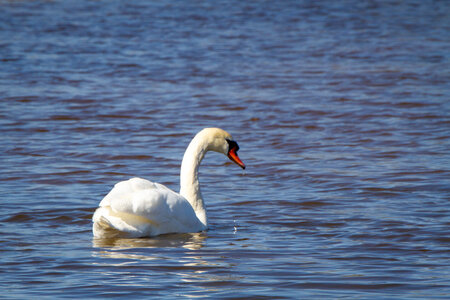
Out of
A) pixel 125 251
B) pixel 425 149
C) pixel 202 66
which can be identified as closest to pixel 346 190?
pixel 425 149

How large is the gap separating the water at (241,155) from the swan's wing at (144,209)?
120mm

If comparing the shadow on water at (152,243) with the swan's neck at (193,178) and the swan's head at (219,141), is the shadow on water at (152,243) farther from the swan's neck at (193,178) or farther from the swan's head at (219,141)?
the swan's head at (219,141)

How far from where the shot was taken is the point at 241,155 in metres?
10.1

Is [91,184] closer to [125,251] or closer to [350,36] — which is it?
[125,251]

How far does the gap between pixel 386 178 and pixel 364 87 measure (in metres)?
Answer: 5.86

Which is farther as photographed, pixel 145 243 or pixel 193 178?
pixel 193 178

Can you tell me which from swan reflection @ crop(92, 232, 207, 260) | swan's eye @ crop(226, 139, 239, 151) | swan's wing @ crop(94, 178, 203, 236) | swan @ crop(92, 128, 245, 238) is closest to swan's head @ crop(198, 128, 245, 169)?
swan's eye @ crop(226, 139, 239, 151)

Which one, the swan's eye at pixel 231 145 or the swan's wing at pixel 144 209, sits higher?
the swan's eye at pixel 231 145

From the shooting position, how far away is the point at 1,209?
7684 mm

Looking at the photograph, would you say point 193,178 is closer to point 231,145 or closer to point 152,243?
point 231,145

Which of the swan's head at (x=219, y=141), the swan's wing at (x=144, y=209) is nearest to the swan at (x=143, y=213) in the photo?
the swan's wing at (x=144, y=209)

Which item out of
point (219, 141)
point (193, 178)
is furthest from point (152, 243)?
point (219, 141)

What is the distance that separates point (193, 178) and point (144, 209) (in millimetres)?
979

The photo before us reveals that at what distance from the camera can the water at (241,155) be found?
576cm
